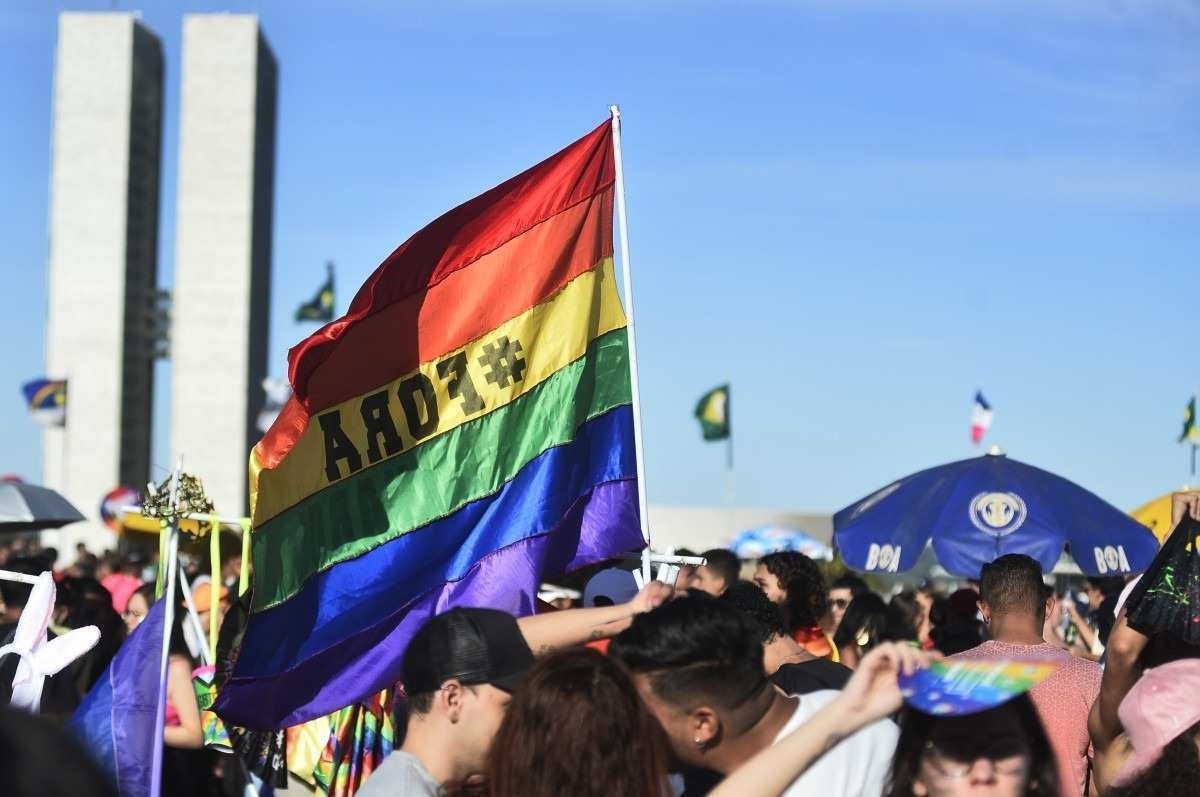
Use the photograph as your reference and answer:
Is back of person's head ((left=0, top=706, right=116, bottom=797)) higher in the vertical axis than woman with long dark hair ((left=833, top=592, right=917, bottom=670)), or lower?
higher

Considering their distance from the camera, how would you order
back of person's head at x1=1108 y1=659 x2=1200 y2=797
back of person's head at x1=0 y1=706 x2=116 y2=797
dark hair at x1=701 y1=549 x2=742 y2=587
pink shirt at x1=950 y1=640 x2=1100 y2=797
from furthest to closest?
dark hair at x1=701 y1=549 x2=742 y2=587, pink shirt at x1=950 y1=640 x2=1100 y2=797, back of person's head at x1=1108 y1=659 x2=1200 y2=797, back of person's head at x1=0 y1=706 x2=116 y2=797

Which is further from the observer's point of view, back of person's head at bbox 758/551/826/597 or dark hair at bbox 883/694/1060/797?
back of person's head at bbox 758/551/826/597

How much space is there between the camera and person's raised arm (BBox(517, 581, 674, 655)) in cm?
377

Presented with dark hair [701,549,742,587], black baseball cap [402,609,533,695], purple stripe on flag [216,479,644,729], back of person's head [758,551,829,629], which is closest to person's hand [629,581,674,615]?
black baseball cap [402,609,533,695]

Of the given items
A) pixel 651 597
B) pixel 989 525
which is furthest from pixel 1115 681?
pixel 989 525

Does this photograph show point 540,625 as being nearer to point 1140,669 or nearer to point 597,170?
point 1140,669

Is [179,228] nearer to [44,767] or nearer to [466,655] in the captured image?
[466,655]

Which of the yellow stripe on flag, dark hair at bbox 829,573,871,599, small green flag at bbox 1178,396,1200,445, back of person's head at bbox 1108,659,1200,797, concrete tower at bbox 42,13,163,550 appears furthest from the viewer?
concrete tower at bbox 42,13,163,550

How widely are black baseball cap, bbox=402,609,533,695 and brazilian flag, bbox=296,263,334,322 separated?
157 ft

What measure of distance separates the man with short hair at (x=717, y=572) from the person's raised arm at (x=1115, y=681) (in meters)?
2.25

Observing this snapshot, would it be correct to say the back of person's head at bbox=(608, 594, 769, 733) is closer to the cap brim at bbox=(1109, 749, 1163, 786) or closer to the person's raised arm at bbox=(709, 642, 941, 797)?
the person's raised arm at bbox=(709, 642, 941, 797)

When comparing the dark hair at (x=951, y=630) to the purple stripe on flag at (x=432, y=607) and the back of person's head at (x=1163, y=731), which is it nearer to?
the purple stripe on flag at (x=432, y=607)

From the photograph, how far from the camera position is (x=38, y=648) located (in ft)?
17.6

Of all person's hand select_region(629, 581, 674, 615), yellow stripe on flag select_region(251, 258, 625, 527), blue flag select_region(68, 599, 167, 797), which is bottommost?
blue flag select_region(68, 599, 167, 797)
